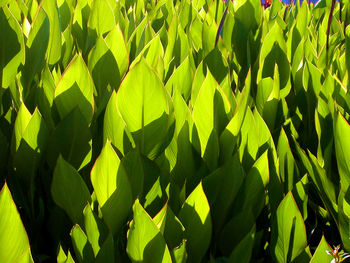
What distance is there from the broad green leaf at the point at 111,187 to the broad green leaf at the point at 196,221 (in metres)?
0.13

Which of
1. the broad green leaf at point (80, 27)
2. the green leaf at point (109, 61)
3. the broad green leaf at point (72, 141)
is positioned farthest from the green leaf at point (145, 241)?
the broad green leaf at point (80, 27)

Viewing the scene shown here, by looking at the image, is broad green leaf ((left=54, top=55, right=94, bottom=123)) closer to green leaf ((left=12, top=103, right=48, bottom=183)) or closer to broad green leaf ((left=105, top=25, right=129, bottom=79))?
green leaf ((left=12, top=103, right=48, bottom=183))

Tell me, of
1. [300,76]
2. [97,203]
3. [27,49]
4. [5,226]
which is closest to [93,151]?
[97,203]

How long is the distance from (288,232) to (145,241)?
379 mm

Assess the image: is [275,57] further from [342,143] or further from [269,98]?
[342,143]

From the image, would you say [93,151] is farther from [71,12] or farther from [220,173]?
[71,12]

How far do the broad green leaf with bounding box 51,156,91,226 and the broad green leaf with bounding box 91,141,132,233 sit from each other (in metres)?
0.07

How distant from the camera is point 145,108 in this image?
3.79 ft

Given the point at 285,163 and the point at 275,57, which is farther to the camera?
the point at 275,57

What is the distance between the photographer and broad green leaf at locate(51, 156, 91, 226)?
1114 mm

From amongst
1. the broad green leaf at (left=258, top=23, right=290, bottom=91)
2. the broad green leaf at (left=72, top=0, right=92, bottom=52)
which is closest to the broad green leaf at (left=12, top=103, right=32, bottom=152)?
the broad green leaf at (left=72, top=0, right=92, bottom=52)

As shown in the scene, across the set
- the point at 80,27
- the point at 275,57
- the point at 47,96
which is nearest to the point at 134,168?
the point at 47,96

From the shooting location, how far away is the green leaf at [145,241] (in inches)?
38.1

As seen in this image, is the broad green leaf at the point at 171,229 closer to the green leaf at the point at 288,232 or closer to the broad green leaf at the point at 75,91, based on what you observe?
the green leaf at the point at 288,232
